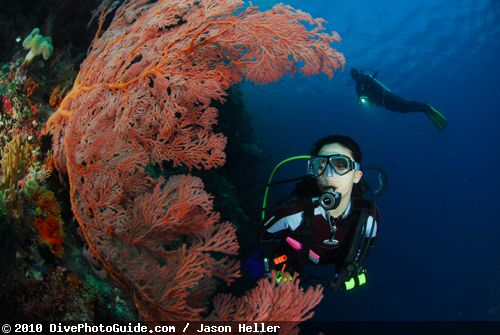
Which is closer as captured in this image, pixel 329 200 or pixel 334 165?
pixel 329 200

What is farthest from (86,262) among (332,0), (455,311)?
(455,311)

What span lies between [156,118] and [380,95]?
45.1ft

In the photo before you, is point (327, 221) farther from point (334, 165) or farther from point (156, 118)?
point (156, 118)

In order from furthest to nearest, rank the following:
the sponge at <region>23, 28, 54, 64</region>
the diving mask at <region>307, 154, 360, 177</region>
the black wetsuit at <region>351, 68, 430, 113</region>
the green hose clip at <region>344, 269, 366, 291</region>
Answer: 1. the black wetsuit at <region>351, 68, 430, 113</region>
2. the green hose clip at <region>344, 269, 366, 291</region>
3. the diving mask at <region>307, 154, 360, 177</region>
4. the sponge at <region>23, 28, 54, 64</region>

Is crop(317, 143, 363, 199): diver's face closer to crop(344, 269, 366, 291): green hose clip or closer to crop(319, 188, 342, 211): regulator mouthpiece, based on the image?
crop(319, 188, 342, 211): regulator mouthpiece

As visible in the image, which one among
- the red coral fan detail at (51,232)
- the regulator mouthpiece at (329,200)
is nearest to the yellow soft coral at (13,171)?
the red coral fan detail at (51,232)

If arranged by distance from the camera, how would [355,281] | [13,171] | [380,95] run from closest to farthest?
[13,171], [355,281], [380,95]

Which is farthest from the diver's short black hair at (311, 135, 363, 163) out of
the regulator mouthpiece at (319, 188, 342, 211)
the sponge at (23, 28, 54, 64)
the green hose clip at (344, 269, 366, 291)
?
the sponge at (23, 28, 54, 64)

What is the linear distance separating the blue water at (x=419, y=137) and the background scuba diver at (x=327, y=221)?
62.8 feet

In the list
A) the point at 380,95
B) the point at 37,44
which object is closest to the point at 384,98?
the point at 380,95

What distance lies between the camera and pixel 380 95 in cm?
1420

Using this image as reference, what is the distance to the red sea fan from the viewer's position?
255cm

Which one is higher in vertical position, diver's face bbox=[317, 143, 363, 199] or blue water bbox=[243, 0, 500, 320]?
diver's face bbox=[317, 143, 363, 199]

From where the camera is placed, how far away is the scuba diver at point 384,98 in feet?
44.2
